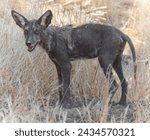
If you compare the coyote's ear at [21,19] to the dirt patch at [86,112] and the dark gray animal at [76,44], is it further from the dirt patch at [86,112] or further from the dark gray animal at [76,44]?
the dirt patch at [86,112]

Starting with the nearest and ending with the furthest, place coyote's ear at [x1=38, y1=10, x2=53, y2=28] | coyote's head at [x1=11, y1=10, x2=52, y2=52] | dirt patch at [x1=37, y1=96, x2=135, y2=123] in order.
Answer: dirt patch at [x1=37, y1=96, x2=135, y2=123] < coyote's head at [x1=11, y1=10, x2=52, y2=52] < coyote's ear at [x1=38, y1=10, x2=53, y2=28]

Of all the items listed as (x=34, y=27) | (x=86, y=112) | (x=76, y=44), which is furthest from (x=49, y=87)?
(x=86, y=112)

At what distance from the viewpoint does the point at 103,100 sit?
7.04m

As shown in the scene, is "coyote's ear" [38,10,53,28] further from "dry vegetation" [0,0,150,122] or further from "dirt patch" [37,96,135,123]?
"dirt patch" [37,96,135,123]

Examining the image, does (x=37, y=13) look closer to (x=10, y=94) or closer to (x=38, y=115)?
(x=10, y=94)

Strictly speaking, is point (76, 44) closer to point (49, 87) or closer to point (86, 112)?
point (49, 87)

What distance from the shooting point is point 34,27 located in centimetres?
708

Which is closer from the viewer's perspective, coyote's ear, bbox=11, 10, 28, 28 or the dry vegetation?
the dry vegetation

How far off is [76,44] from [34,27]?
574 mm

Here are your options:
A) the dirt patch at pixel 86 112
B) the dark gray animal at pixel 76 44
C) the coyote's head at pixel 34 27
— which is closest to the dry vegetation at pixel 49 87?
the dirt patch at pixel 86 112

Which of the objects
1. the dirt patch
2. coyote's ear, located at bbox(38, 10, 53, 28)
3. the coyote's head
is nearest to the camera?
the dirt patch

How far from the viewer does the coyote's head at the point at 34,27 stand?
7.00 metres

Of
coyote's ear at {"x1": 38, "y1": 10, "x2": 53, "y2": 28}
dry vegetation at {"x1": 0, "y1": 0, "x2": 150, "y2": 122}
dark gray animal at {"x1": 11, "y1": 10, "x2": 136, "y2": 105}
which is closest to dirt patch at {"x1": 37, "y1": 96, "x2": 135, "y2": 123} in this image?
dry vegetation at {"x1": 0, "y1": 0, "x2": 150, "y2": 122}

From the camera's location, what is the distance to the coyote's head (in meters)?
7.00
